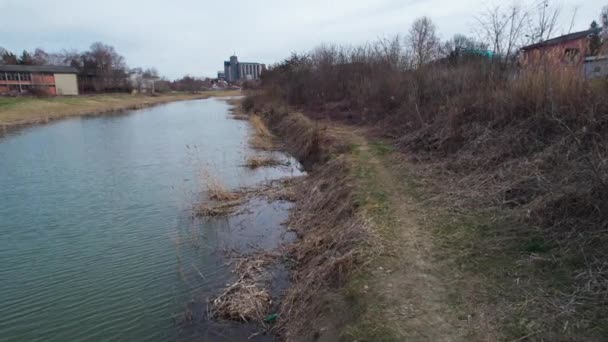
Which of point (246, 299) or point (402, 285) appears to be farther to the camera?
point (246, 299)

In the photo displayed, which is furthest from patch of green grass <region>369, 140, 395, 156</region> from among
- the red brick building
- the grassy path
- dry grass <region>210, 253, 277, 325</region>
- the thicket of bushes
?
→ dry grass <region>210, 253, 277, 325</region>

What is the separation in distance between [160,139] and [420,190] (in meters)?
18.6

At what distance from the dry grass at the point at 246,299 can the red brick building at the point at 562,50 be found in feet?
24.0

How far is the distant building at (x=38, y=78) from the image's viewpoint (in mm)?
65000

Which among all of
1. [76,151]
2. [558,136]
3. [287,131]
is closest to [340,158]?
[558,136]

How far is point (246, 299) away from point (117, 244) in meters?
4.04

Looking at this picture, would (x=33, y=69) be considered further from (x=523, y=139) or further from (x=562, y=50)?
(x=523, y=139)

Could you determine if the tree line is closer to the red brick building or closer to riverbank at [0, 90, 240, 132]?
riverbank at [0, 90, 240, 132]

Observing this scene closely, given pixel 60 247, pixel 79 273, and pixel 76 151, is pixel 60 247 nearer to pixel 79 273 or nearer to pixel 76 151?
pixel 79 273

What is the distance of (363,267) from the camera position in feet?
17.2

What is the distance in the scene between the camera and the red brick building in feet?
26.0

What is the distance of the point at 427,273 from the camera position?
4805mm

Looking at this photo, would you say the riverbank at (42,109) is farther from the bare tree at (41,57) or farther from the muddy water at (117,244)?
the bare tree at (41,57)

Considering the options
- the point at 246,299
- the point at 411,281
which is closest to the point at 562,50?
the point at 411,281
